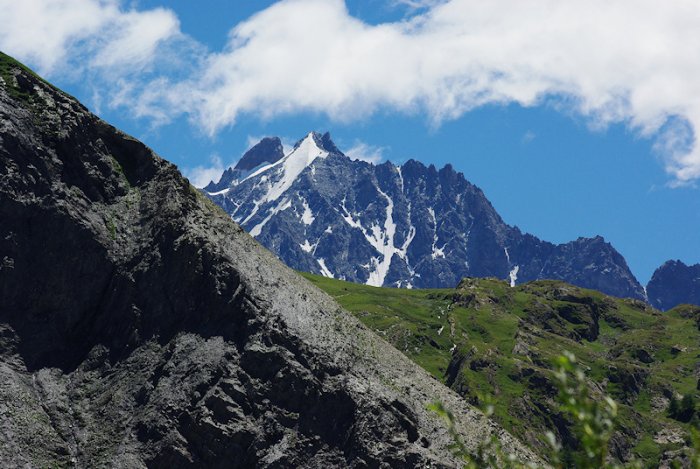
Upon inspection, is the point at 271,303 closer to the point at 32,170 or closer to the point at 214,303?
the point at 214,303

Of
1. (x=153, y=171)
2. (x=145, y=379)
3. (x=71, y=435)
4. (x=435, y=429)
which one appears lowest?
(x=71, y=435)

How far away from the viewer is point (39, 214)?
8606 centimetres

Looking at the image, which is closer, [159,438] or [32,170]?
[159,438]

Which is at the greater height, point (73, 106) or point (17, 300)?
point (73, 106)

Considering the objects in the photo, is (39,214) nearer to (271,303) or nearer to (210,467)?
(271,303)

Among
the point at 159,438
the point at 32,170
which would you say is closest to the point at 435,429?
the point at 159,438

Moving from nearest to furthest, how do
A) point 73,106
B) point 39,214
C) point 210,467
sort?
point 210,467 < point 39,214 < point 73,106

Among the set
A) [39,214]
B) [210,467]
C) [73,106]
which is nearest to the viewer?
[210,467]

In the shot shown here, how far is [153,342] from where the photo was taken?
8612 cm

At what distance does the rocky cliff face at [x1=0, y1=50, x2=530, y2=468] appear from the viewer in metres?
79.2

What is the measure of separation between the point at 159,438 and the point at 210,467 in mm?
5565

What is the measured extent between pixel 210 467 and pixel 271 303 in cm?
1917

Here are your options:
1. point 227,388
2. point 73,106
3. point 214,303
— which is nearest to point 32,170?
point 73,106

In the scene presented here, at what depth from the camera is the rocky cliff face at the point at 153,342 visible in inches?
3118
